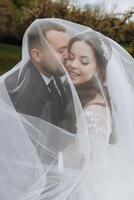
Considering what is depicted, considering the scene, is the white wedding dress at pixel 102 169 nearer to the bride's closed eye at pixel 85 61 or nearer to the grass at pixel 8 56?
the bride's closed eye at pixel 85 61

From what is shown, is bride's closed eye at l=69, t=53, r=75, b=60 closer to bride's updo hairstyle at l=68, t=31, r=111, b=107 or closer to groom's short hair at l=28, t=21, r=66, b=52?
bride's updo hairstyle at l=68, t=31, r=111, b=107

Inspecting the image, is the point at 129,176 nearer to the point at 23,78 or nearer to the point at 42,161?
the point at 42,161

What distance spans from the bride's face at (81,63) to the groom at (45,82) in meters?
0.05

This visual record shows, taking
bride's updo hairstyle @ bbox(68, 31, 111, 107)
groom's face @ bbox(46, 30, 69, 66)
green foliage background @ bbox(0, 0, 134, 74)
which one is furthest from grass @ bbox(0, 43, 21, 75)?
groom's face @ bbox(46, 30, 69, 66)

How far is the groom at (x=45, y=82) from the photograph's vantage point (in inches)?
154

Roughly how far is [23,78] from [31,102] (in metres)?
0.16

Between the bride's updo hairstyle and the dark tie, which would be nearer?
the dark tie

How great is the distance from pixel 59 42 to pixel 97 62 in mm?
294

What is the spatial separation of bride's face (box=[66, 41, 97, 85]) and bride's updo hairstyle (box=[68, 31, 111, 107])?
0.02 m

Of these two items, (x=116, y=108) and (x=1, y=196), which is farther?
(x=116, y=108)

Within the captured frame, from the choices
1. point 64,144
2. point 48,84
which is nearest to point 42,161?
point 64,144

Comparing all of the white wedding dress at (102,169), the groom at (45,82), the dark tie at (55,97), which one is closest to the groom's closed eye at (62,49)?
the groom at (45,82)

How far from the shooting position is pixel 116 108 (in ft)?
13.7

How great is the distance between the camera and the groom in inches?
154
